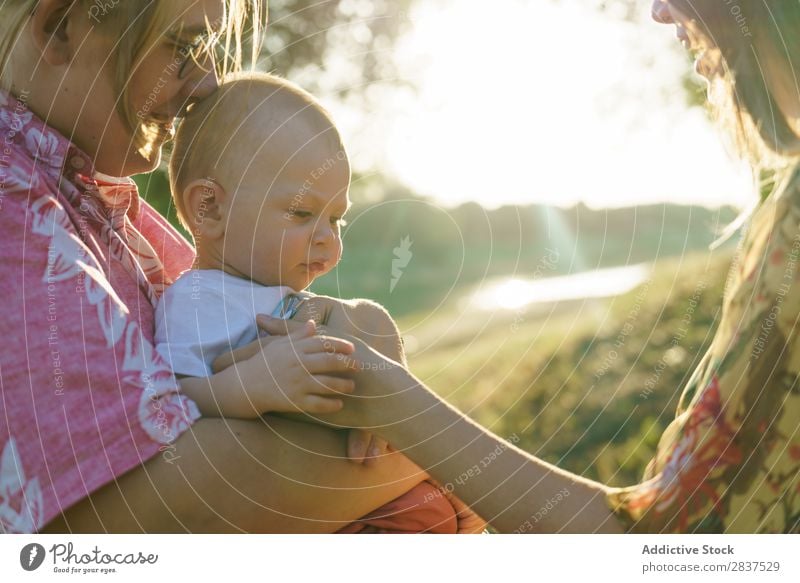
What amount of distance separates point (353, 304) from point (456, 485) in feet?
0.98

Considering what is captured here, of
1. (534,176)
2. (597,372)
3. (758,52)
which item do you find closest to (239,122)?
(758,52)

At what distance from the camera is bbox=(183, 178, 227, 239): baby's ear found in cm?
138

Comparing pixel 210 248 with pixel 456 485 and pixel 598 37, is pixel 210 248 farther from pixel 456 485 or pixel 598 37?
pixel 598 37

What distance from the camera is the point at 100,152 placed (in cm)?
132

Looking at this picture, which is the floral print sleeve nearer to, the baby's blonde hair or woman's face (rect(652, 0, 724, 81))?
woman's face (rect(652, 0, 724, 81))

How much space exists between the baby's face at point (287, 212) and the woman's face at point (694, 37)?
1.59 ft

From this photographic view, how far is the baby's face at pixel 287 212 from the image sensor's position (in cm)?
135

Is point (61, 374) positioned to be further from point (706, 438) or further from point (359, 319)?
point (706, 438)

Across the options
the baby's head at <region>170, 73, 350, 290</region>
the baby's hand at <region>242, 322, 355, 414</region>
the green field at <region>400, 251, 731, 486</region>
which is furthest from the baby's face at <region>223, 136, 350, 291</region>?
the green field at <region>400, 251, 731, 486</region>

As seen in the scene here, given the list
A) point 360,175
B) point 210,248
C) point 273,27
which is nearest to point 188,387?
point 210,248

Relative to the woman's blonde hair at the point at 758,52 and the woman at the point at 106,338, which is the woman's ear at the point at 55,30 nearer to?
the woman at the point at 106,338

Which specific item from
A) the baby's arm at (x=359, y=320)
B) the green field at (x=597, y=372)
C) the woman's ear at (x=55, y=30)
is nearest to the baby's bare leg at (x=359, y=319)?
the baby's arm at (x=359, y=320)

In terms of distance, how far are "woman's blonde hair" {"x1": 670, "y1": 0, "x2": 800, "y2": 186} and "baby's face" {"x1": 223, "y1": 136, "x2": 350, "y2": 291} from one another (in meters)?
0.52

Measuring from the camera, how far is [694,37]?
1308 mm
